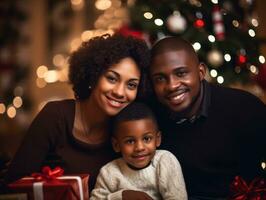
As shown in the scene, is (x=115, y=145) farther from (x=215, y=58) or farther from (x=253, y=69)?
(x=253, y=69)

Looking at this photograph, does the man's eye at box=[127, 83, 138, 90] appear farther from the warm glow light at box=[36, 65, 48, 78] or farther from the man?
the warm glow light at box=[36, 65, 48, 78]

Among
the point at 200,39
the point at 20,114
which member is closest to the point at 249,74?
the point at 200,39

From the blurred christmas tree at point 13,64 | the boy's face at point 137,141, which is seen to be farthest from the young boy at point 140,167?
the blurred christmas tree at point 13,64

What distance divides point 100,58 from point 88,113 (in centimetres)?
23

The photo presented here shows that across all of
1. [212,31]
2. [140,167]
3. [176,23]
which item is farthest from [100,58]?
[212,31]

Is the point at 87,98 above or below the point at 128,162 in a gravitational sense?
above

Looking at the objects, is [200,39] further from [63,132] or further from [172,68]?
[63,132]

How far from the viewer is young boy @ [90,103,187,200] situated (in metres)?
1.54

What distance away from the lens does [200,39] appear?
2.11 metres

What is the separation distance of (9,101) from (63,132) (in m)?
1.77

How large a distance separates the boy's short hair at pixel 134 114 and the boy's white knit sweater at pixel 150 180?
146 mm

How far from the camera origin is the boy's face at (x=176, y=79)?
1.59 metres

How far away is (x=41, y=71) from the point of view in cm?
438

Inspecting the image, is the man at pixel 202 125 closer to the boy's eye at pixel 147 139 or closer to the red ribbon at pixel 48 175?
the boy's eye at pixel 147 139
